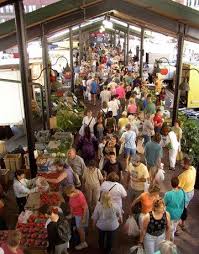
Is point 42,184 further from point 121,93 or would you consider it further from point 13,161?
point 121,93

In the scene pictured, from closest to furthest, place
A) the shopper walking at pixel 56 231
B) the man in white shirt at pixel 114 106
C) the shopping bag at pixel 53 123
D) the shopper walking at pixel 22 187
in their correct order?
1. the shopper walking at pixel 56 231
2. the shopper walking at pixel 22 187
3. the man in white shirt at pixel 114 106
4. the shopping bag at pixel 53 123

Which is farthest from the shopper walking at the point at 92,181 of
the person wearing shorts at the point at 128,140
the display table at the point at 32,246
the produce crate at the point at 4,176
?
the produce crate at the point at 4,176

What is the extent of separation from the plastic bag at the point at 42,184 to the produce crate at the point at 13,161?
2.52 meters

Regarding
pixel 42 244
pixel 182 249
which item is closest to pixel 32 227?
pixel 42 244

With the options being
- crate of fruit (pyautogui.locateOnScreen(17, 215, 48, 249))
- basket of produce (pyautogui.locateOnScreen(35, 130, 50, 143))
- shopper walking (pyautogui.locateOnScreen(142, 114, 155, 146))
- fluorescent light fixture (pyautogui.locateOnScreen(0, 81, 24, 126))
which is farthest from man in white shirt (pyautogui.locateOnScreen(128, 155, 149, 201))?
fluorescent light fixture (pyautogui.locateOnScreen(0, 81, 24, 126))

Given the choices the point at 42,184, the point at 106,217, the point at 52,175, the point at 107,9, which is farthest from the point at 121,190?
the point at 107,9

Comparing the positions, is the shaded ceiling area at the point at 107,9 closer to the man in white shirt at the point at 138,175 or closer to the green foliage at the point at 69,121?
the green foliage at the point at 69,121

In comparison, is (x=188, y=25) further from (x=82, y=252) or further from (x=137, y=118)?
(x=82, y=252)

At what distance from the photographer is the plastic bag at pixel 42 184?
6.62 m

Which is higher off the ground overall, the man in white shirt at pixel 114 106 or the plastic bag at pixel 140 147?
the man in white shirt at pixel 114 106

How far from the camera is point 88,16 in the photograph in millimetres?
11773

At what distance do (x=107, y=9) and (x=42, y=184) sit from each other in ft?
22.3

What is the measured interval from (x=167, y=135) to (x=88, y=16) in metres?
5.72

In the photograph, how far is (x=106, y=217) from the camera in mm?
5277
